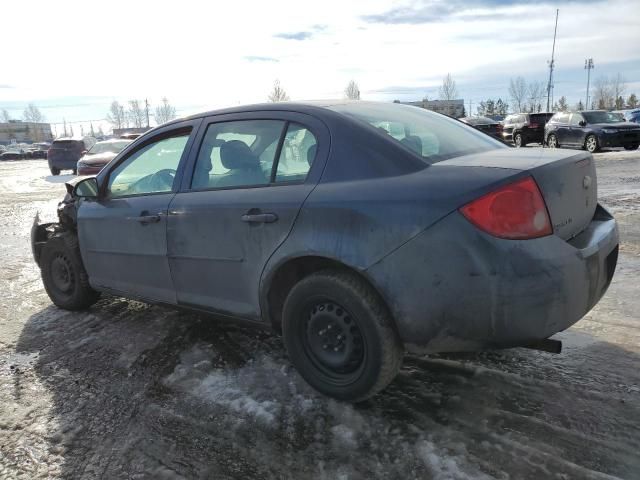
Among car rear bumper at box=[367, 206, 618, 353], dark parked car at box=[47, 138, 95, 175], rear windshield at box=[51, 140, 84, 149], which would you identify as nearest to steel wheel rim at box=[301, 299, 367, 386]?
car rear bumper at box=[367, 206, 618, 353]

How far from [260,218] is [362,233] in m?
0.66

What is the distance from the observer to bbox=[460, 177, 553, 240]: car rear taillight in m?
2.21

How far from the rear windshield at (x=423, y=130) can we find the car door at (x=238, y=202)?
1.10ft

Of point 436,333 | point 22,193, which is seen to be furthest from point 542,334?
point 22,193

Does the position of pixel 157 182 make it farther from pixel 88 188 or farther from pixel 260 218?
pixel 260 218

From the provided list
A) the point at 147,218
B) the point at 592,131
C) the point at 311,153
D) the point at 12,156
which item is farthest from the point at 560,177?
the point at 12,156

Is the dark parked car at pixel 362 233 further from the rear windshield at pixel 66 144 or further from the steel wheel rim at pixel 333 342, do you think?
the rear windshield at pixel 66 144

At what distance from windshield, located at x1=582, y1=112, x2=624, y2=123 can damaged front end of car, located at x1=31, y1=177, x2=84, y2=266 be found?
19.1m

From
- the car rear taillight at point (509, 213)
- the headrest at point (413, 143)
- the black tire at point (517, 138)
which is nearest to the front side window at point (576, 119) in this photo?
the black tire at point (517, 138)

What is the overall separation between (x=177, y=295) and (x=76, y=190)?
4.57 feet

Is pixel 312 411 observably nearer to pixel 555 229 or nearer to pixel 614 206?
pixel 555 229

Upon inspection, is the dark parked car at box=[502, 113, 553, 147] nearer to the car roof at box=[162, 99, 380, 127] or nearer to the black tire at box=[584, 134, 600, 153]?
the black tire at box=[584, 134, 600, 153]

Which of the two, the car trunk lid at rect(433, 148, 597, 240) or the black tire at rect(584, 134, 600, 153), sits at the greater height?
the car trunk lid at rect(433, 148, 597, 240)

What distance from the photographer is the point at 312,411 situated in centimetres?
271
